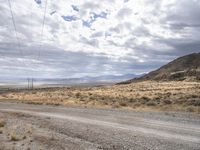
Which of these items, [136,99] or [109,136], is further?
[136,99]

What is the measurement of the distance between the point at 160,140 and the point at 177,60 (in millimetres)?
→ 184297

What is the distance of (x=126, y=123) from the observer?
20.1 meters

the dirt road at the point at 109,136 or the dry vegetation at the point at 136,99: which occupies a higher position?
the dry vegetation at the point at 136,99

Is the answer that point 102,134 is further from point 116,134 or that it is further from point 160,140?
point 160,140

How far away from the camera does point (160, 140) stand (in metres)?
14.2

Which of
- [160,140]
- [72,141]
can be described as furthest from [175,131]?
[72,141]

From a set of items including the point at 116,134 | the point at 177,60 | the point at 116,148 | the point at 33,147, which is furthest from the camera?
the point at 177,60

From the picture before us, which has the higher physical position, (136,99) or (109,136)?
(136,99)

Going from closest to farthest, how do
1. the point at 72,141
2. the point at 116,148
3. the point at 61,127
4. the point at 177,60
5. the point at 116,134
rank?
1. the point at 116,148
2. the point at 72,141
3. the point at 116,134
4. the point at 61,127
5. the point at 177,60

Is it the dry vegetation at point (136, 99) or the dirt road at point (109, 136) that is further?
the dry vegetation at point (136, 99)

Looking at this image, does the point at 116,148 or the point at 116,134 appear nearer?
the point at 116,148

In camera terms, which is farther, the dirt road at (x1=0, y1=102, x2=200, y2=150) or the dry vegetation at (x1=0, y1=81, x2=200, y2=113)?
the dry vegetation at (x1=0, y1=81, x2=200, y2=113)

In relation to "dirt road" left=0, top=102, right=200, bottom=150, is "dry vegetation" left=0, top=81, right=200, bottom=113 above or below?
above

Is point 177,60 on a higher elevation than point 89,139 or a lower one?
higher
